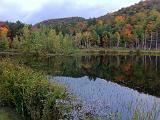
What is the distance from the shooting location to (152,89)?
130 feet

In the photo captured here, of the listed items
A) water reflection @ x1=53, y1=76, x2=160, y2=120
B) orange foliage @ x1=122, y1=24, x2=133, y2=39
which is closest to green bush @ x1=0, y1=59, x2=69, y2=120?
water reflection @ x1=53, y1=76, x2=160, y2=120

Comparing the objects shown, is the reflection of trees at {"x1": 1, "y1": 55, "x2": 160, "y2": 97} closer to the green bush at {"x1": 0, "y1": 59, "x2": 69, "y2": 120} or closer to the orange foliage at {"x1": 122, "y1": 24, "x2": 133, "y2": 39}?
the green bush at {"x1": 0, "y1": 59, "x2": 69, "y2": 120}

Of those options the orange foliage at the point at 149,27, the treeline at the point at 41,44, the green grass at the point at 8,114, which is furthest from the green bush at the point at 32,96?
the orange foliage at the point at 149,27

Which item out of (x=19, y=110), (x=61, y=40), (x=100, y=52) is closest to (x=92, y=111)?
(x=19, y=110)

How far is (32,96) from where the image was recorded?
19.8m

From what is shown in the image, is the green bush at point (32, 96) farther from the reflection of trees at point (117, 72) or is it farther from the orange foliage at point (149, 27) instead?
the orange foliage at point (149, 27)

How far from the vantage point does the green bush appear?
18453 mm

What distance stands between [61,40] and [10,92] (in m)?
96.9

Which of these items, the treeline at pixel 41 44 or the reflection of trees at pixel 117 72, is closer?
the reflection of trees at pixel 117 72

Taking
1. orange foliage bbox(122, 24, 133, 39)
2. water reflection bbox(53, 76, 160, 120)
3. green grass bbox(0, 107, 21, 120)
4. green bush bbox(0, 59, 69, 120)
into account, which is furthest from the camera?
orange foliage bbox(122, 24, 133, 39)

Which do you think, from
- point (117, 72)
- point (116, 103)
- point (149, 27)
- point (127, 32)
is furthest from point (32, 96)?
point (149, 27)

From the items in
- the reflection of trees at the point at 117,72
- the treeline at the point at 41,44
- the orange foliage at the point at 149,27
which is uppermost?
the orange foliage at the point at 149,27

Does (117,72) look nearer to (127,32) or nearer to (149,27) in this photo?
(127,32)

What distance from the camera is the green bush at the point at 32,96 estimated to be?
18.5 metres
